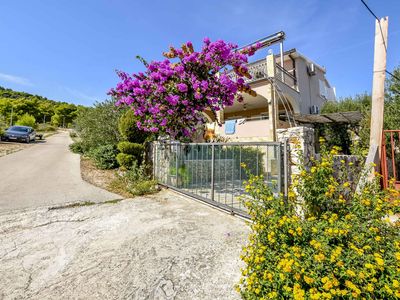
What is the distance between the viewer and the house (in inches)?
470

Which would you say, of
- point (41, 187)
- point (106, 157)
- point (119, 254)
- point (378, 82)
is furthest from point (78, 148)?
point (378, 82)

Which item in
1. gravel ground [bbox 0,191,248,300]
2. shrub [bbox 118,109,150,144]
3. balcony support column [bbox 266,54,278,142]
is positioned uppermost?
balcony support column [bbox 266,54,278,142]

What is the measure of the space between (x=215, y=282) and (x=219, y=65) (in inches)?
258

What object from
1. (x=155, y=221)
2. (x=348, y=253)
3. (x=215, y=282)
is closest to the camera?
(x=348, y=253)

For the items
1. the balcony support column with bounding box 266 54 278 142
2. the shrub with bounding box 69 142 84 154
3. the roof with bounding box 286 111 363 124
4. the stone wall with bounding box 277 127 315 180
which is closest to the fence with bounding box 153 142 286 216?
the stone wall with bounding box 277 127 315 180

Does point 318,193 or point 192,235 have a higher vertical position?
point 318,193

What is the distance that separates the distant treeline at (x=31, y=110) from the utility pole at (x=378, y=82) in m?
45.2

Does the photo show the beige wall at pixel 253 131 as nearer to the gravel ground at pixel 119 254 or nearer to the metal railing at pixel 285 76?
the metal railing at pixel 285 76

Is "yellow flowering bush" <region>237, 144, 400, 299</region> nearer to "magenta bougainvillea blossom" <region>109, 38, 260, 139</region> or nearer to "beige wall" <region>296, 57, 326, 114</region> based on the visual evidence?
"magenta bougainvillea blossom" <region>109, 38, 260, 139</region>

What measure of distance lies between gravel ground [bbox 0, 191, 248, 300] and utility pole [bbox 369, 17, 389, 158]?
458cm

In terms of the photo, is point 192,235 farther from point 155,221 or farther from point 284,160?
point 284,160


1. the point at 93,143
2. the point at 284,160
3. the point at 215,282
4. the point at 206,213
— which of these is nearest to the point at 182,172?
the point at 206,213

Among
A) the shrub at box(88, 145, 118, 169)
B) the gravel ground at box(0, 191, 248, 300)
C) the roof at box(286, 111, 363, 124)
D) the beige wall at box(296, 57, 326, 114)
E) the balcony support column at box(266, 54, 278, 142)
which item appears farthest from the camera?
the beige wall at box(296, 57, 326, 114)

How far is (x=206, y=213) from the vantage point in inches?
195
